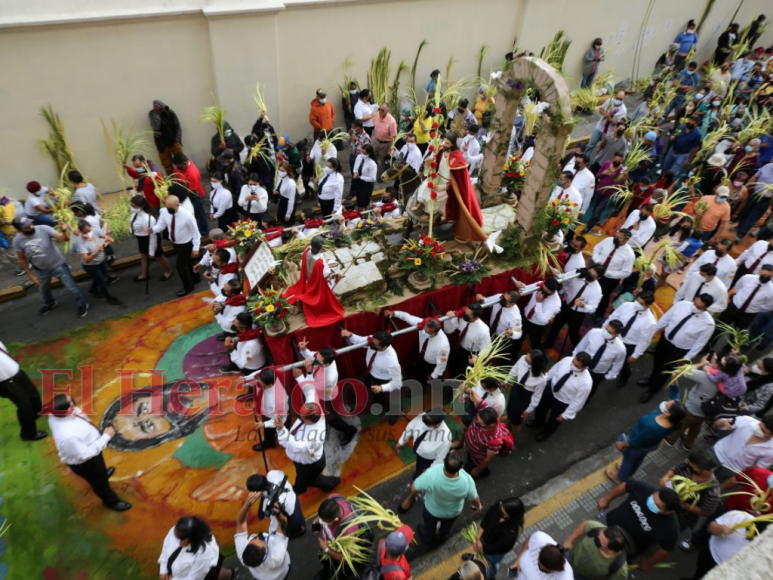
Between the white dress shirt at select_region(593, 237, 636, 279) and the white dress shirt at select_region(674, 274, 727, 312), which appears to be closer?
the white dress shirt at select_region(674, 274, 727, 312)

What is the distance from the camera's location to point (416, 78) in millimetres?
12781

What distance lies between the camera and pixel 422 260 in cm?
671

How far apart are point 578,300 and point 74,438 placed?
19.6ft

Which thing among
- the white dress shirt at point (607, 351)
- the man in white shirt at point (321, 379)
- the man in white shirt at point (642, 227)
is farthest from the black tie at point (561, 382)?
the man in white shirt at point (642, 227)

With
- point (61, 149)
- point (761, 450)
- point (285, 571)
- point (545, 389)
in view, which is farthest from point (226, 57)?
point (761, 450)

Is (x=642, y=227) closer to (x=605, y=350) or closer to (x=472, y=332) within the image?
(x=605, y=350)

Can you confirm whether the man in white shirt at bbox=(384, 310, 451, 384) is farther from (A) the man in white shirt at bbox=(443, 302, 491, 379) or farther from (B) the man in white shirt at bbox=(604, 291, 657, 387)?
(B) the man in white shirt at bbox=(604, 291, 657, 387)

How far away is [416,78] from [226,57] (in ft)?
16.0

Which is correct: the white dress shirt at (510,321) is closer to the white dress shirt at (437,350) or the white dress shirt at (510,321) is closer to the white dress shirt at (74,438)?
the white dress shirt at (437,350)

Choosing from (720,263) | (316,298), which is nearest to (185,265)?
(316,298)

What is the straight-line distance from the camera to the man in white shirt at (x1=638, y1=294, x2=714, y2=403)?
612cm

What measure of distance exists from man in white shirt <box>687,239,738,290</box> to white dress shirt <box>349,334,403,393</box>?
4.35m

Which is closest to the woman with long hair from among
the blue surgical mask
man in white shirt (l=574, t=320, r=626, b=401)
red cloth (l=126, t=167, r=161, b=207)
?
the blue surgical mask

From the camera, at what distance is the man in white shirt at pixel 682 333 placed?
20.1 ft
